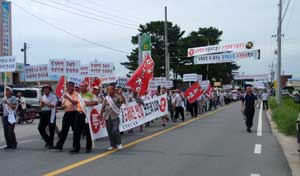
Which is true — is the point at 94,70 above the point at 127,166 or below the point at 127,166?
above

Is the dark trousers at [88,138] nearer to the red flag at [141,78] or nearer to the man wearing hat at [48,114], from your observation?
the man wearing hat at [48,114]

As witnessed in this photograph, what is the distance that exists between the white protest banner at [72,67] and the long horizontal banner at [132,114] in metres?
4.90

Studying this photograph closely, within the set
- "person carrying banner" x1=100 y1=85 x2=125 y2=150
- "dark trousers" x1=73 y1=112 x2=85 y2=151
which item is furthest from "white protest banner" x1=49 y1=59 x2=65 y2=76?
"dark trousers" x1=73 y1=112 x2=85 y2=151

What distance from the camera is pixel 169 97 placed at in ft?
81.8

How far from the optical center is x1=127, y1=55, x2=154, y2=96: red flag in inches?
683

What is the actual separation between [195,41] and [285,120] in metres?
62.1

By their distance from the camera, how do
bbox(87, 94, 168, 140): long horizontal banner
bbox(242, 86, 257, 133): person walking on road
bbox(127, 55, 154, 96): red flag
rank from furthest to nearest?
bbox(242, 86, 257, 133): person walking on road < bbox(127, 55, 154, 96): red flag < bbox(87, 94, 168, 140): long horizontal banner

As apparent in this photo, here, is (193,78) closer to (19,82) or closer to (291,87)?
(19,82)

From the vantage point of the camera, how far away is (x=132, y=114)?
A: 55.6 ft

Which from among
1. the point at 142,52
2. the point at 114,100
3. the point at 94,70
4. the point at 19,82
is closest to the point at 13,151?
the point at 114,100

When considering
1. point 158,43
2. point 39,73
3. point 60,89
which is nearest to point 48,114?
point 60,89

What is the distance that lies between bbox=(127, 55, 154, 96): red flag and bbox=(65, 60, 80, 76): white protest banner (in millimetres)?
6753

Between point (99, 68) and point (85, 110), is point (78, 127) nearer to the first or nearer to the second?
point (85, 110)

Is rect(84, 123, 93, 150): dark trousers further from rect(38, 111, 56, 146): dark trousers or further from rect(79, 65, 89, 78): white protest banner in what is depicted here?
rect(79, 65, 89, 78): white protest banner
